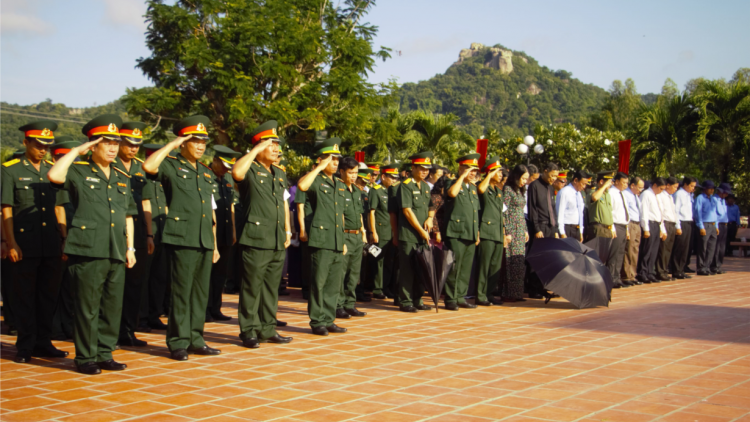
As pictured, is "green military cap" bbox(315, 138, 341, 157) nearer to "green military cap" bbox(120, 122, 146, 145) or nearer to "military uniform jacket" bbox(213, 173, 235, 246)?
"military uniform jacket" bbox(213, 173, 235, 246)

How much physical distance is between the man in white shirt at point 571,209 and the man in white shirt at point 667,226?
2.98 m

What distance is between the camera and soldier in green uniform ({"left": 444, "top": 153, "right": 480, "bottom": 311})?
909cm

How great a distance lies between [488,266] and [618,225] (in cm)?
352

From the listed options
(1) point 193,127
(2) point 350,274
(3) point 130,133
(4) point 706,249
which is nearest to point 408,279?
(2) point 350,274

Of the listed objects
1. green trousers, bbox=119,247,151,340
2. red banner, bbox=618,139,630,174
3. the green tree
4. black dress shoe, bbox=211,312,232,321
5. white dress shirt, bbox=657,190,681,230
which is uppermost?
the green tree

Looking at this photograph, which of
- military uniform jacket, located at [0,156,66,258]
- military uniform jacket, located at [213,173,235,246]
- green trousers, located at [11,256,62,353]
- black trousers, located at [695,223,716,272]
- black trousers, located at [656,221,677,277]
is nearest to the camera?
green trousers, located at [11,256,62,353]

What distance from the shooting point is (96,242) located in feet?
17.9

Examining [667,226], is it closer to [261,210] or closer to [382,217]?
[382,217]

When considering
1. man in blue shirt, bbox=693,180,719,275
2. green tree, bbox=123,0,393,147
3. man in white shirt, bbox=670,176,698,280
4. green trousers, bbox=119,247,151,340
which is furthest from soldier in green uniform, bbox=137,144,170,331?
green tree, bbox=123,0,393,147

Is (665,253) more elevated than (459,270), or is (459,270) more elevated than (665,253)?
(665,253)

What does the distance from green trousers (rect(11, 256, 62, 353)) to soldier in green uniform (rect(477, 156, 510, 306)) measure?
538cm

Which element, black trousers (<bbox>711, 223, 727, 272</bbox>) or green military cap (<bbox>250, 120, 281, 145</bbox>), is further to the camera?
black trousers (<bbox>711, 223, 727, 272</bbox>)

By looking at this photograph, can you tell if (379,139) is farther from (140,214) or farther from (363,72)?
(140,214)

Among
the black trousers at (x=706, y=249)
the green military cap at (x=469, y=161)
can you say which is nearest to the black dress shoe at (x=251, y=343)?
the green military cap at (x=469, y=161)
